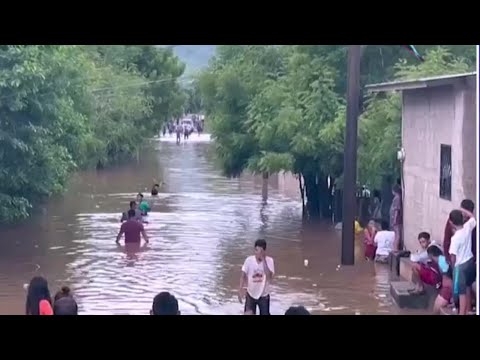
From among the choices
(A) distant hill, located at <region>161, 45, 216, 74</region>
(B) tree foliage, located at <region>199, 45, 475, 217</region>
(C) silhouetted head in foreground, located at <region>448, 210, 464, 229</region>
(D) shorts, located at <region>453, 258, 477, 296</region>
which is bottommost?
(D) shorts, located at <region>453, 258, 477, 296</region>

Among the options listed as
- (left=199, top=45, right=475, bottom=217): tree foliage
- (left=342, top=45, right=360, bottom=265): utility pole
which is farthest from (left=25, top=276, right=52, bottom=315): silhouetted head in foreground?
(left=199, top=45, right=475, bottom=217): tree foliage

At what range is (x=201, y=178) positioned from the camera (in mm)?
43188

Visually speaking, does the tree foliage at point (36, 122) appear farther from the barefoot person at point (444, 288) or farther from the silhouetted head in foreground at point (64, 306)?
the silhouetted head in foreground at point (64, 306)

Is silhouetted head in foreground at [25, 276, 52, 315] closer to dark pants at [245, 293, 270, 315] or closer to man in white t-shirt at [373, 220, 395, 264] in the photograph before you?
dark pants at [245, 293, 270, 315]

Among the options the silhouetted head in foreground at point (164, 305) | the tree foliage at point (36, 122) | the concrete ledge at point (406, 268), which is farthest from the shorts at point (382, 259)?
the silhouetted head in foreground at point (164, 305)

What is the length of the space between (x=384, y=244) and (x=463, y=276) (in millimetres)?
7612

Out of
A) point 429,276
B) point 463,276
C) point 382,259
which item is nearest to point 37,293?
point 463,276

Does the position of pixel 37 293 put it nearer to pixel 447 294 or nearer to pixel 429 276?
pixel 447 294

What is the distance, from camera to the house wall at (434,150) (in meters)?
15.2

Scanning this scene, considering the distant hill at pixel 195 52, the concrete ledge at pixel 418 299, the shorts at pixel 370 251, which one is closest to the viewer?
the concrete ledge at pixel 418 299

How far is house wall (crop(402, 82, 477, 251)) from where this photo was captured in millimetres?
15227

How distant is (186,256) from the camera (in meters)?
20.6

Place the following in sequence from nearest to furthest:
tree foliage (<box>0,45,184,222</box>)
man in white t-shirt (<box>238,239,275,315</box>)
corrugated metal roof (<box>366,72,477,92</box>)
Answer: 1. man in white t-shirt (<box>238,239,275,315</box>)
2. corrugated metal roof (<box>366,72,477,92</box>)
3. tree foliage (<box>0,45,184,222</box>)
